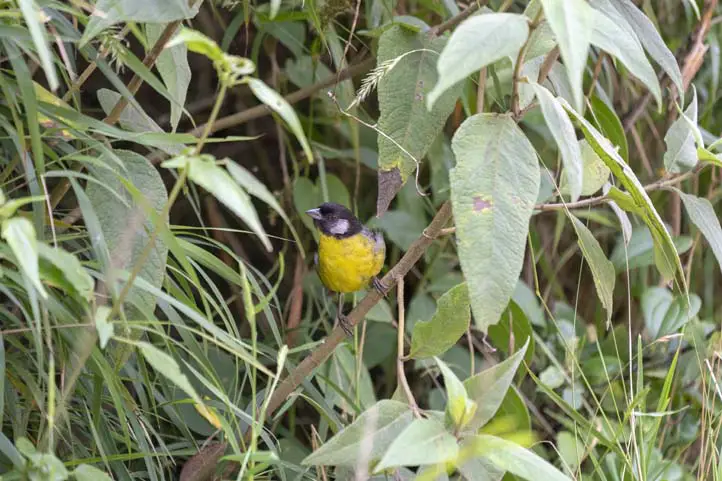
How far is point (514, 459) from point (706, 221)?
0.56 metres

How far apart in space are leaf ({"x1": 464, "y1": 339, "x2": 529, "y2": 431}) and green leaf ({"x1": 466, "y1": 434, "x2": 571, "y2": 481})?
0.09m

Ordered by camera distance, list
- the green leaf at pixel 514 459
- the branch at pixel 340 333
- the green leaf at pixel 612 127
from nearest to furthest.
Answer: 1. the green leaf at pixel 514 459
2. the branch at pixel 340 333
3. the green leaf at pixel 612 127

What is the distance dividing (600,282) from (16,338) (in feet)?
3.04

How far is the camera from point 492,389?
4.00 feet

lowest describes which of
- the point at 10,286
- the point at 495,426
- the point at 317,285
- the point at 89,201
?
the point at 317,285

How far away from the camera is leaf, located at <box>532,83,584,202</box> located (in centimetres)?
110

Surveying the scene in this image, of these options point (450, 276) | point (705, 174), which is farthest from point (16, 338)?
point (705, 174)

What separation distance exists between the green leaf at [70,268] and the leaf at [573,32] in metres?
0.56

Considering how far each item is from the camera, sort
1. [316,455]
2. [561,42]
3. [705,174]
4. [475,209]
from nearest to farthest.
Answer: [561,42]
[475,209]
[316,455]
[705,174]

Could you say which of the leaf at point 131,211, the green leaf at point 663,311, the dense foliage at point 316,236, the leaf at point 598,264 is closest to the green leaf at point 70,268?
the dense foliage at point 316,236

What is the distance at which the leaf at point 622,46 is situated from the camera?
111 cm

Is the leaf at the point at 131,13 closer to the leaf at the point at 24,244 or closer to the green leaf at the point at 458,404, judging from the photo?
the leaf at the point at 24,244

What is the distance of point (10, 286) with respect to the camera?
134cm

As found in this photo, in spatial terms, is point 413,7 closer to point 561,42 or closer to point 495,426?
point 495,426
